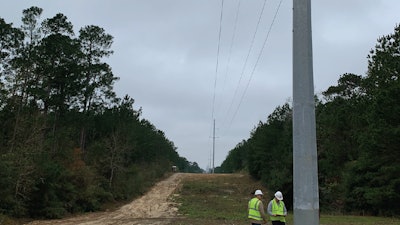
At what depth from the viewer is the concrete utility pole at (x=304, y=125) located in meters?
3.70

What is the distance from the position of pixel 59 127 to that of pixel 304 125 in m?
47.9

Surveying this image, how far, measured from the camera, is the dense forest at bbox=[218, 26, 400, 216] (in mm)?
27016

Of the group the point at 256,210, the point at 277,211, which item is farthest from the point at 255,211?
the point at 277,211

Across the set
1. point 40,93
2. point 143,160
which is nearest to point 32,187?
point 40,93

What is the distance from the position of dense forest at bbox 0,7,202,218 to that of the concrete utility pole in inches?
904

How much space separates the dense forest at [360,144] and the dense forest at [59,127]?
1767cm

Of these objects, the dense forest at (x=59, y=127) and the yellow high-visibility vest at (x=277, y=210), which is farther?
the dense forest at (x=59, y=127)

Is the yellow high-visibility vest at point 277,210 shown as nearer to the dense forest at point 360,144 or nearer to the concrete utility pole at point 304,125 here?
the concrete utility pole at point 304,125

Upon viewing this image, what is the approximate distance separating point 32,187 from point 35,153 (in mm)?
2397

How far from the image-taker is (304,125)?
3840mm

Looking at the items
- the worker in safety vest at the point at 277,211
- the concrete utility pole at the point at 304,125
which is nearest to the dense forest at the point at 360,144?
the worker in safety vest at the point at 277,211

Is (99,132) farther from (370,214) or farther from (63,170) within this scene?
(370,214)

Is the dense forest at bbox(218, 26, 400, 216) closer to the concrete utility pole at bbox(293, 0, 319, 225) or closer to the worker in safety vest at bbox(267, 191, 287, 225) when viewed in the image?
the worker in safety vest at bbox(267, 191, 287, 225)

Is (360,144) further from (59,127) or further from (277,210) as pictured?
(59,127)
